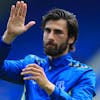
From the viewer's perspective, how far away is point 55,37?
189 centimetres

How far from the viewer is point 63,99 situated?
1.66 metres

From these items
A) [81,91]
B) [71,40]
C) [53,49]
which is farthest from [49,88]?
[71,40]

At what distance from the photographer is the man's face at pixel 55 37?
1867 mm

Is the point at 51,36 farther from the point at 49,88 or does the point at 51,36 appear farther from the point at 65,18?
the point at 49,88

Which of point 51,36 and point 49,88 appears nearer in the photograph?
point 49,88

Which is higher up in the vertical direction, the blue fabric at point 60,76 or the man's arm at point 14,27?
the man's arm at point 14,27

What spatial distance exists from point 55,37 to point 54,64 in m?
0.12

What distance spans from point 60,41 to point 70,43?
0.11 metres

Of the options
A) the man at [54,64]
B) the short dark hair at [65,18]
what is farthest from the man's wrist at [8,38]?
the short dark hair at [65,18]

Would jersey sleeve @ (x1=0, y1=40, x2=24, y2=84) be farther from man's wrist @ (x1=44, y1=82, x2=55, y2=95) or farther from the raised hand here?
man's wrist @ (x1=44, y1=82, x2=55, y2=95)

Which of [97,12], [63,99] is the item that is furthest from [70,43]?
[97,12]

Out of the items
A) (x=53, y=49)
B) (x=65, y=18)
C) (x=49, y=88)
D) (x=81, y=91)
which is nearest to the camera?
(x=49, y=88)

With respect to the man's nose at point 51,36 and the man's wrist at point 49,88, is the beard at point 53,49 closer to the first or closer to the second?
the man's nose at point 51,36

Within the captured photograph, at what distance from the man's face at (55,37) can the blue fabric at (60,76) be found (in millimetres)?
44
